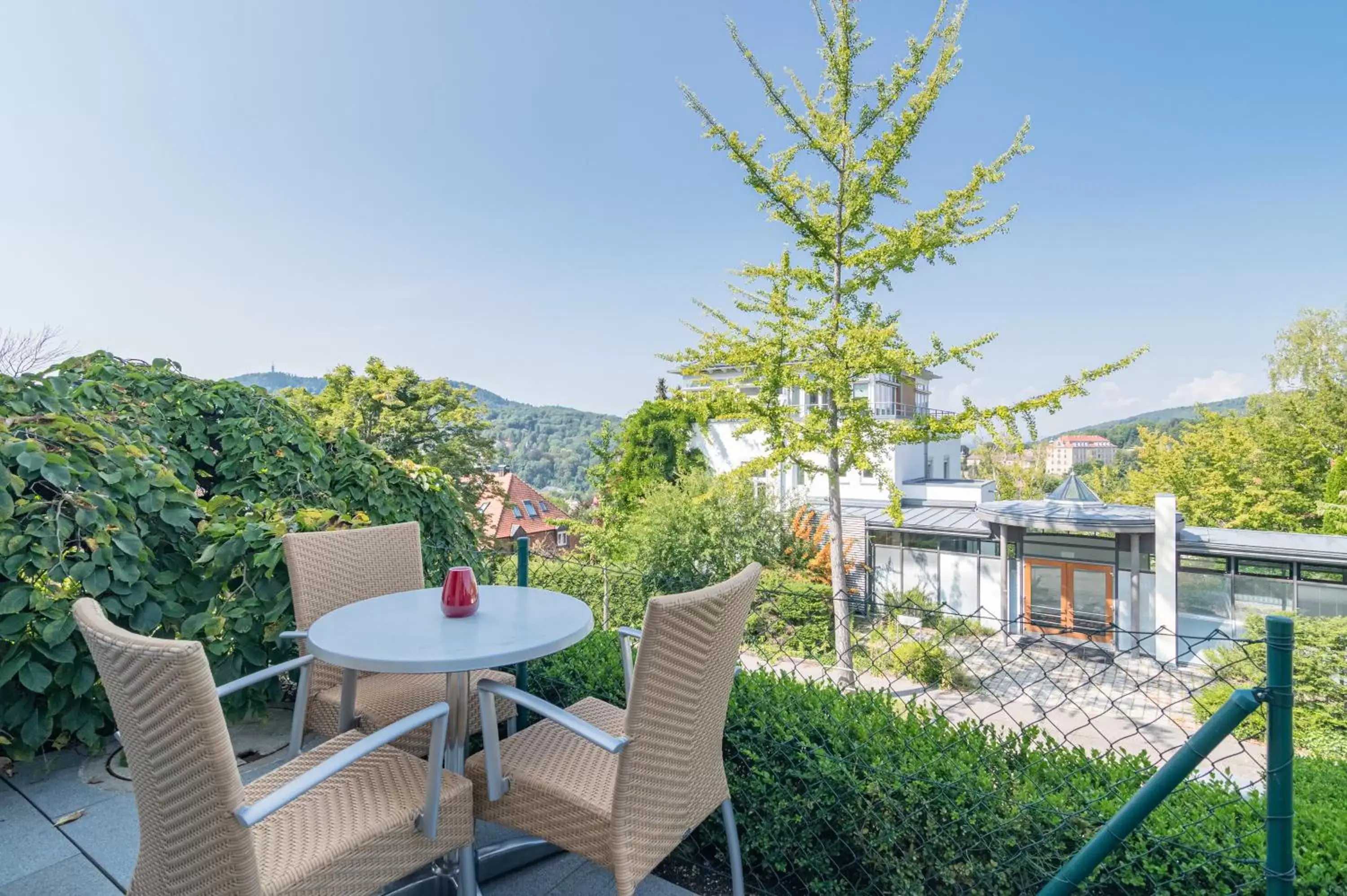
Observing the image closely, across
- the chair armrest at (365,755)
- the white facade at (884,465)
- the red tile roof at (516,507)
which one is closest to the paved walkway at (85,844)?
the chair armrest at (365,755)

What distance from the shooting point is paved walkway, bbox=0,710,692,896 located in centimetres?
153

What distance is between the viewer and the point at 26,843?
1.66 metres

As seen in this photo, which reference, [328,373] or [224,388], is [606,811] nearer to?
[224,388]

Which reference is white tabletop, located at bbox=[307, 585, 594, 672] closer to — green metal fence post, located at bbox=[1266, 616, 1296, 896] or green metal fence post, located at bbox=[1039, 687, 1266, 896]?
green metal fence post, located at bbox=[1039, 687, 1266, 896]

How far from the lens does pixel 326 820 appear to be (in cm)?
116

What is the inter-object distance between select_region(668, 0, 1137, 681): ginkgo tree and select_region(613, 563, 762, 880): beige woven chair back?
675 centimetres

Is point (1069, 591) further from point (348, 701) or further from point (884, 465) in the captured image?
point (348, 701)

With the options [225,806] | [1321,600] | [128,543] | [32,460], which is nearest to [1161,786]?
[225,806]

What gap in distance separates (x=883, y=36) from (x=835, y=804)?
955 cm

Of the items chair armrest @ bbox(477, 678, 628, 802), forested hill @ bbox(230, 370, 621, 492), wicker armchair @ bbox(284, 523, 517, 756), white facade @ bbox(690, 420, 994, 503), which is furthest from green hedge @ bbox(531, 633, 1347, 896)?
forested hill @ bbox(230, 370, 621, 492)

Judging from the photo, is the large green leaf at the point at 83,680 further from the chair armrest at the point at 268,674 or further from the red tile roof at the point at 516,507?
the red tile roof at the point at 516,507

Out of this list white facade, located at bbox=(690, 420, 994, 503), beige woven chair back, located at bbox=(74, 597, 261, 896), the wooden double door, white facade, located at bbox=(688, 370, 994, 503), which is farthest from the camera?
white facade, located at bbox=(690, 420, 994, 503)

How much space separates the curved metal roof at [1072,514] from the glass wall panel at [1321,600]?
1689mm

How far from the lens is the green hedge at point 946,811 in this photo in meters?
1.29
